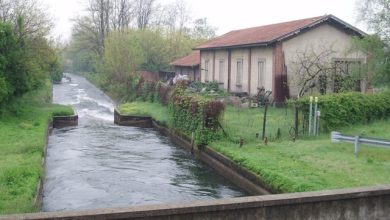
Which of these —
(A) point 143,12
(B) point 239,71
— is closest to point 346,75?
(B) point 239,71

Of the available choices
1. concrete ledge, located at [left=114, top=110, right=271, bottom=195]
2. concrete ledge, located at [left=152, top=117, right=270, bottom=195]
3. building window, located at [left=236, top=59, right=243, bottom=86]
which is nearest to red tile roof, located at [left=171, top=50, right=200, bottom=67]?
building window, located at [left=236, top=59, right=243, bottom=86]

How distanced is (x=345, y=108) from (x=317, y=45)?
965cm

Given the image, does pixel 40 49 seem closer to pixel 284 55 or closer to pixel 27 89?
pixel 27 89

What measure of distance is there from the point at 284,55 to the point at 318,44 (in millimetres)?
2193

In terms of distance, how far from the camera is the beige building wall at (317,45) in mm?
26844

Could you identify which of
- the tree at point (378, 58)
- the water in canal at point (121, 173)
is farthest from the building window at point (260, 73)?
the water in canal at point (121, 173)

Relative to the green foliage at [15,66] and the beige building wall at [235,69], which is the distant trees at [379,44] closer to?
the beige building wall at [235,69]

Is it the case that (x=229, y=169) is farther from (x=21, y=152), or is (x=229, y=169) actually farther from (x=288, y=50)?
(x=288, y=50)

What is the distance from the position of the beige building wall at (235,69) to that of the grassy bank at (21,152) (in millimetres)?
10617

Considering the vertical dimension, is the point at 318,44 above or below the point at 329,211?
above

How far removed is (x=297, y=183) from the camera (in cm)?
1169

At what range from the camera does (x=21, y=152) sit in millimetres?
15906

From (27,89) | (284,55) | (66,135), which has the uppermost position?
(284,55)

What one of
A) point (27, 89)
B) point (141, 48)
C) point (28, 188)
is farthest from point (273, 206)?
point (141, 48)
